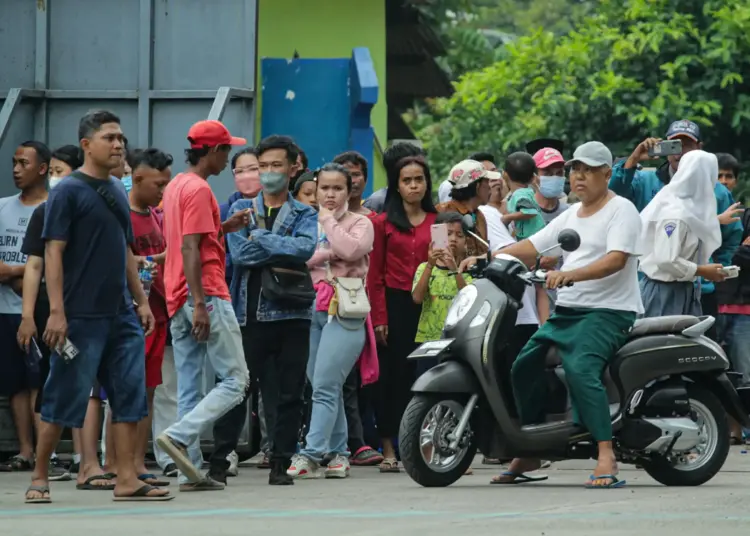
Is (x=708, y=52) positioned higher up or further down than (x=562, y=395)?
higher up

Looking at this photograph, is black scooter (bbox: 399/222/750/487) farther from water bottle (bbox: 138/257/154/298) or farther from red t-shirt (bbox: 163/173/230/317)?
water bottle (bbox: 138/257/154/298)

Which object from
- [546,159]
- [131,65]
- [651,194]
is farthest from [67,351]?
[131,65]

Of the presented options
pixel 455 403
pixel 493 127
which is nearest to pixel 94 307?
pixel 455 403

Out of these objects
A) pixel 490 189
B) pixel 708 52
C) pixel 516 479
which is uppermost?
pixel 708 52

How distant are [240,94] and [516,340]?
10.8ft

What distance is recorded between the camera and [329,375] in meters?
11.4

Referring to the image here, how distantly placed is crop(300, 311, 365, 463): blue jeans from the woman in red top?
57 centimetres

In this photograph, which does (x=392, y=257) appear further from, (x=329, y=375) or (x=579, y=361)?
(x=579, y=361)

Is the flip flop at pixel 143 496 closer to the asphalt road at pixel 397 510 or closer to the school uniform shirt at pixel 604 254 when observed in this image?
the asphalt road at pixel 397 510

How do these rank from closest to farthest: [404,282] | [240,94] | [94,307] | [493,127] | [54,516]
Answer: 1. [54,516]
2. [94,307]
3. [404,282]
4. [240,94]
5. [493,127]

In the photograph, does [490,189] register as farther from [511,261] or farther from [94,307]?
[94,307]

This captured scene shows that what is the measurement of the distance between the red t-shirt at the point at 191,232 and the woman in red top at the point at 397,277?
72.5 inches

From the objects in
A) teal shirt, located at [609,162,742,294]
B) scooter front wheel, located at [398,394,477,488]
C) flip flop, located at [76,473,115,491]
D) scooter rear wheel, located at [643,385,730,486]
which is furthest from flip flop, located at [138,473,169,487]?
teal shirt, located at [609,162,742,294]

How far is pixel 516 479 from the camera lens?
1096 centimetres
